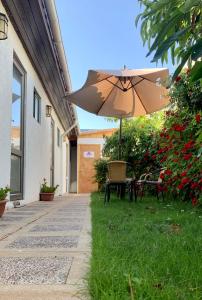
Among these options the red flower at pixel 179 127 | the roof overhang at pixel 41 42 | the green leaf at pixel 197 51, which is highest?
the roof overhang at pixel 41 42

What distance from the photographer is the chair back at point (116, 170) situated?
6.88 m

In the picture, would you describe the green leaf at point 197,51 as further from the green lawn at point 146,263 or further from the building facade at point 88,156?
the building facade at point 88,156

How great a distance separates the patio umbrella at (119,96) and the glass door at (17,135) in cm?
120

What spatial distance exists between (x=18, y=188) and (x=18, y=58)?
2.24 meters

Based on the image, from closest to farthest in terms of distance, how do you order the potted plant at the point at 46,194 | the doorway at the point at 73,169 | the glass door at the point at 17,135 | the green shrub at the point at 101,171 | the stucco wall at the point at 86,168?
the glass door at the point at 17,135, the potted plant at the point at 46,194, the green shrub at the point at 101,171, the stucco wall at the point at 86,168, the doorway at the point at 73,169

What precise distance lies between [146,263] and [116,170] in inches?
194

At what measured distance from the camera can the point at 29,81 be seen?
7.64 metres

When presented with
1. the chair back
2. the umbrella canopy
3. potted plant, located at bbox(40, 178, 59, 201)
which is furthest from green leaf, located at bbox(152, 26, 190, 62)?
potted plant, located at bbox(40, 178, 59, 201)

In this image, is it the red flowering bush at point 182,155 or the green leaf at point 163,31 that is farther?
the red flowering bush at point 182,155

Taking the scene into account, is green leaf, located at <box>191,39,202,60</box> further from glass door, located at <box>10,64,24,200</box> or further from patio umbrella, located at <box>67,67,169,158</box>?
patio umbrella, located at <box>67,67,169,158</box>

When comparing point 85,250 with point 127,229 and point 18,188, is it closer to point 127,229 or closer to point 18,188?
point 127,229

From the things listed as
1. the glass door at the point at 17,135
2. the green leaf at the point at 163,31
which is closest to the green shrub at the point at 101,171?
the glass door at the point at 17,135

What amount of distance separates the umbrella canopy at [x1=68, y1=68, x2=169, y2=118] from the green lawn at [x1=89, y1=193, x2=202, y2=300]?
4883 mm

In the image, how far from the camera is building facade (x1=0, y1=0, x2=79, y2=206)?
5695 millimetres
